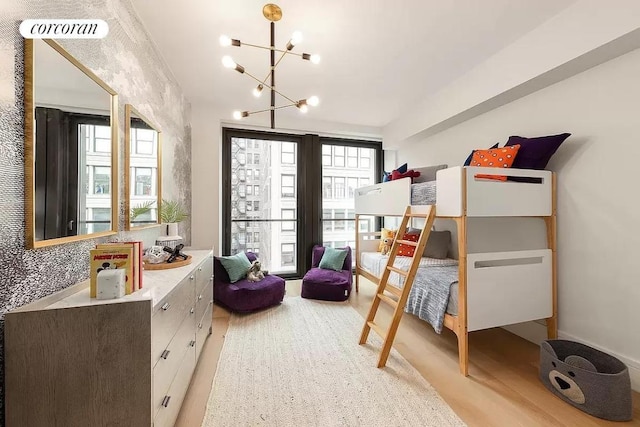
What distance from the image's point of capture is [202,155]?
3.38 metres

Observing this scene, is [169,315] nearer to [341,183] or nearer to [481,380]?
[481,380]

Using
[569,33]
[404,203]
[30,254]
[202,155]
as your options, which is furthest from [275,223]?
[569,33]

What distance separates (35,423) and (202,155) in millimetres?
2955

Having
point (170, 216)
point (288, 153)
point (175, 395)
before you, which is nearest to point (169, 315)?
point (175, 395)

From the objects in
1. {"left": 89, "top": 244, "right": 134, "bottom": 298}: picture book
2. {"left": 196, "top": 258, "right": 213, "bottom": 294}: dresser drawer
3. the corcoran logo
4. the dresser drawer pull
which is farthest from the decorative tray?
the corcoran logo

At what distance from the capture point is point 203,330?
201 cm

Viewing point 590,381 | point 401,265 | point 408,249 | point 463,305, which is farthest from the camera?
point 408,249

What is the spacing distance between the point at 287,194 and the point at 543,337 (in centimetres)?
335

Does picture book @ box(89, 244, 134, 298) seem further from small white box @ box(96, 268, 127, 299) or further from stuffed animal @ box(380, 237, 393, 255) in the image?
stuffed animal @ box(380, 237, 393, 255)

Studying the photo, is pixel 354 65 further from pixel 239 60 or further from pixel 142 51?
pixel 142 51

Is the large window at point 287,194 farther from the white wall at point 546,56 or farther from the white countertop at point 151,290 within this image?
the white countertop at point 151,290

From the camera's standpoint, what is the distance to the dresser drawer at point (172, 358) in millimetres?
1072

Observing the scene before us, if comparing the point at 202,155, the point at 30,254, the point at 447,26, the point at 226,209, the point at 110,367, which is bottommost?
the point at 110,367

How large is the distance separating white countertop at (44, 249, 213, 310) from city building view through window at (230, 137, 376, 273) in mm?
2060
